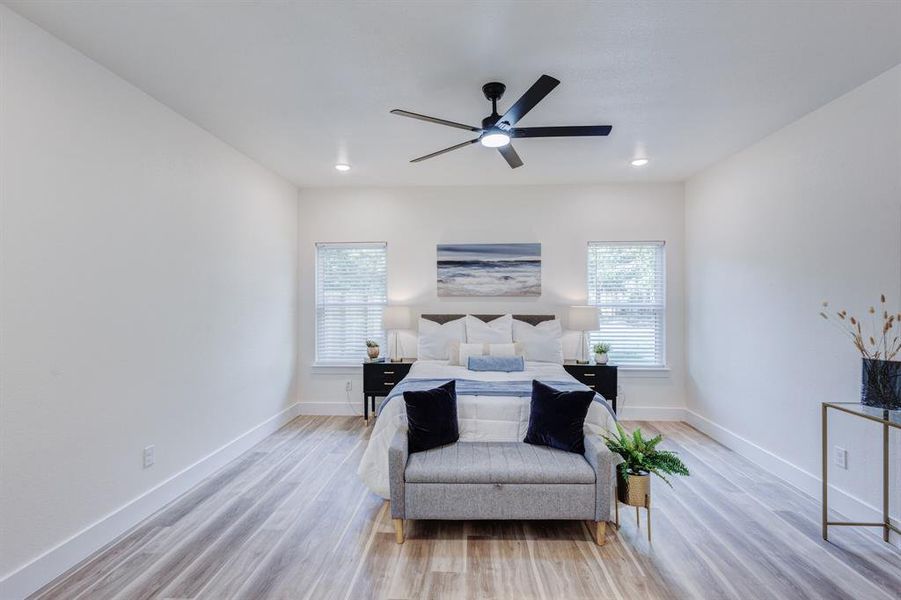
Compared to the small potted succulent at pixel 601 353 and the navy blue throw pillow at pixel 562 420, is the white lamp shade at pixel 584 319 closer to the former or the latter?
the small potted succulent at pixel 601 353

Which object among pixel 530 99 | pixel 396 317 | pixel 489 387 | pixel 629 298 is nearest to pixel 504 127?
pixel 530 99

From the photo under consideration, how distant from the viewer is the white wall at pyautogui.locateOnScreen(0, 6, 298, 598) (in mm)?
1913

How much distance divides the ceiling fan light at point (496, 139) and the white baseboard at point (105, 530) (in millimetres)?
3297

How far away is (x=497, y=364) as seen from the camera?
3.98m

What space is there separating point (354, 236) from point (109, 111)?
2.73m

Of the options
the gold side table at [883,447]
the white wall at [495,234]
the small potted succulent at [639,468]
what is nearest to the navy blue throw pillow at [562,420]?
the small potted succulent at [639,468]

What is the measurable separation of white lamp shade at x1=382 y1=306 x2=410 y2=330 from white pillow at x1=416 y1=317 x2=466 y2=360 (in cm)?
20

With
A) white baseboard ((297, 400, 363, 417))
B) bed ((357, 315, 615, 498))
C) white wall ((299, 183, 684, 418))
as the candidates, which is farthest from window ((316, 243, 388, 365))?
bed ((357, 315, 615, 498))

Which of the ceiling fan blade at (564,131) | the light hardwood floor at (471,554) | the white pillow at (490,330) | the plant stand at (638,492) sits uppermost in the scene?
the ceiling fan blade at (564,131)

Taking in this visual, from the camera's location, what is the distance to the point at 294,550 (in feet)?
7.48

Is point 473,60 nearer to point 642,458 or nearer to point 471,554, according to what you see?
point 642,458

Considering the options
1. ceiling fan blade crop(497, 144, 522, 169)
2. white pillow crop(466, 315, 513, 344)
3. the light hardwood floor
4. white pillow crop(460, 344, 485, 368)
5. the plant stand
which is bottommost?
the light hardwood floor

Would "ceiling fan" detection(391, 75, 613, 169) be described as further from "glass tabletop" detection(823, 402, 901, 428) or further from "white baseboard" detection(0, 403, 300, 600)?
"white baseboard" detection(0, 403, 300, 600)

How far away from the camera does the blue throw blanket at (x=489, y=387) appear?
288 centimetres
